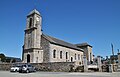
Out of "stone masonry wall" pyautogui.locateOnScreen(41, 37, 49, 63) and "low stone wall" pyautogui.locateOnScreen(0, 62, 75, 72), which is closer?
"low stone wall" pyautogui.locateOnScreen(0, 62, 75, 72)

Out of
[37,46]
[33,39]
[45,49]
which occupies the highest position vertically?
[33,39]

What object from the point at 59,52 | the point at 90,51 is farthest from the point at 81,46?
the point at 59,52

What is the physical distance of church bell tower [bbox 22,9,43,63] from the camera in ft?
130

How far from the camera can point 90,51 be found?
63562mm

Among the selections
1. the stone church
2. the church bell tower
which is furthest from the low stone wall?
the stone church

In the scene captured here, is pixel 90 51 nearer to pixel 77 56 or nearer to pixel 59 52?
pixel 77 56

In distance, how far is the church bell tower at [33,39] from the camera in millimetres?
39625

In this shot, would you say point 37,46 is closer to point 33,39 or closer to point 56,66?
point 33,39

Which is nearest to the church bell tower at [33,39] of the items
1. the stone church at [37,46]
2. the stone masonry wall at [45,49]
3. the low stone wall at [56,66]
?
the stone church at [37,46]

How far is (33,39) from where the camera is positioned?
134 feet

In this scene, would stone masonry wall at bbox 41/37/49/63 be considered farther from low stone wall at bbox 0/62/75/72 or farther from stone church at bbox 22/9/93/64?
low stone wall at bbox 0/62/75/72

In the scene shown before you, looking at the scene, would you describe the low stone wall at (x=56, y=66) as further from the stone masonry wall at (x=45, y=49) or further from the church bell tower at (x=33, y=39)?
the stone masonry wall at (x=45, y=49)

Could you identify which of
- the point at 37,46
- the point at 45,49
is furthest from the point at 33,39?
the point at 45,49

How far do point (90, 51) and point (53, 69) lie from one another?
115 ft
